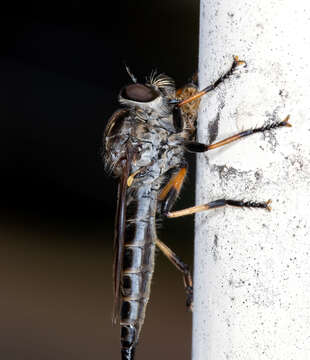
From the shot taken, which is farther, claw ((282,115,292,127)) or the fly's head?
the fly's head

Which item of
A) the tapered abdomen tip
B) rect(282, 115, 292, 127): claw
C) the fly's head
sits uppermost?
the fly's head

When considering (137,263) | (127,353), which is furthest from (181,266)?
(127,353)

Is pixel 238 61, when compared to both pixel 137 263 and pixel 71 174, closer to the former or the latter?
pixel 137 263

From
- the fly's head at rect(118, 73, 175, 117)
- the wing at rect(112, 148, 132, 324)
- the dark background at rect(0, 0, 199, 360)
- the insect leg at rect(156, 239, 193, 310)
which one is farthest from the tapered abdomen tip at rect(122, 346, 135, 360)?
the dark background at rect(0, 0, 199, 360)

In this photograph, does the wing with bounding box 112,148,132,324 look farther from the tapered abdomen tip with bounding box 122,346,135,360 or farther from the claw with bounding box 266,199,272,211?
the claw with bounding box 266,199,272,211

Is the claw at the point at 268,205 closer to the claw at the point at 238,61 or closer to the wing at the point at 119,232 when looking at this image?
the claw at the point at 238,61
